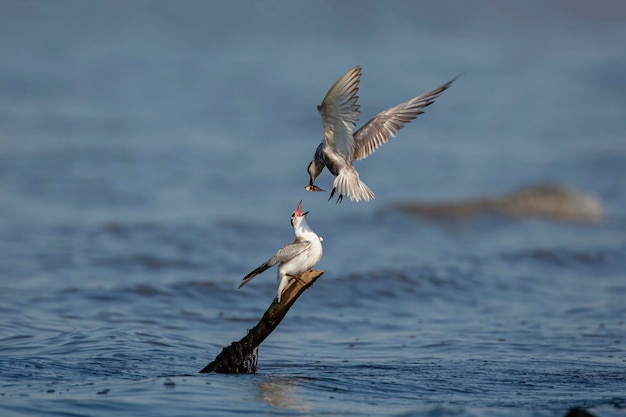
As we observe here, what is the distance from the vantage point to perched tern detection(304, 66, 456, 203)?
7.28 metres

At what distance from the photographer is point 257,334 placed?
23.6 ft

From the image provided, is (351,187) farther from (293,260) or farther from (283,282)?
(283,282)

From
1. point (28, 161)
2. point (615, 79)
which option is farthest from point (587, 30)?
point (28, 161)

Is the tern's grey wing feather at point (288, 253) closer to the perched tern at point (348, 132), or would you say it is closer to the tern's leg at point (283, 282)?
the tern's leg at point (283, 282)

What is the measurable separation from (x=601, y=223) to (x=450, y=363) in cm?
1028

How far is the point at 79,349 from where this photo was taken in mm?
8625

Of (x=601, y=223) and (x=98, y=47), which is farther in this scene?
(x=98, y=47)

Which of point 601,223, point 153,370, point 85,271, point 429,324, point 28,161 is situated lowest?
point 153,370

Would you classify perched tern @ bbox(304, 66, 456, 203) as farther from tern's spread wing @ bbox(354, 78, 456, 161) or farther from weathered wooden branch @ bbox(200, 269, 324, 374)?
weathered wooden branch @ bbox(200, 269, 324, 374)

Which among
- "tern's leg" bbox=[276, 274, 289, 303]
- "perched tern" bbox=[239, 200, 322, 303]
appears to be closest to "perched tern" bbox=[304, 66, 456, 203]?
"perched tern" bbox=[239, 200, 322, 303]

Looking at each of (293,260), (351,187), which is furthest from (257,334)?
(351,187)

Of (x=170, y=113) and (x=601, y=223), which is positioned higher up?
(x=170, y=113)

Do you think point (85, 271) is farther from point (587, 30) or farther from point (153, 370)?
point (587, 30)

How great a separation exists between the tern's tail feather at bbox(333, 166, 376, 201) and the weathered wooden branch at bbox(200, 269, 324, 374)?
70 cm
